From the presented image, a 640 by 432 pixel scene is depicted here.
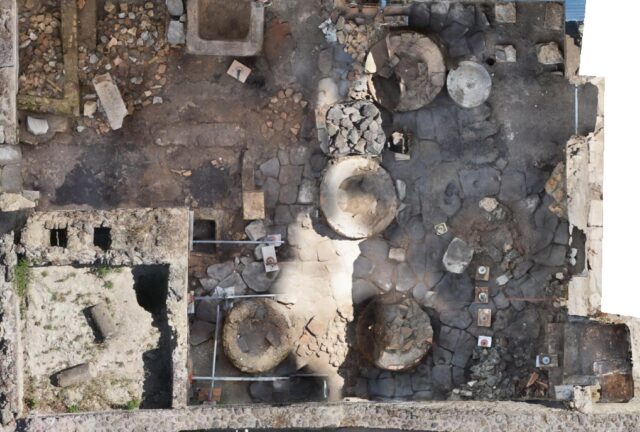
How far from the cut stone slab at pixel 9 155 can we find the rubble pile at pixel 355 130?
317cm

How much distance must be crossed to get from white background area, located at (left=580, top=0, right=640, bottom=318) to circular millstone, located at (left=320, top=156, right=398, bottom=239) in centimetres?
231

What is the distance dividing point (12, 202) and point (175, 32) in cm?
266

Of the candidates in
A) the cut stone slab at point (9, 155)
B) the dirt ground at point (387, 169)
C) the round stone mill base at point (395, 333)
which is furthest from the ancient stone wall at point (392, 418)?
the cut stone slab at point (9, 155)

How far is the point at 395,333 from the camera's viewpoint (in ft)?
37.9

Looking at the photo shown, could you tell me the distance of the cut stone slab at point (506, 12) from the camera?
1170cm

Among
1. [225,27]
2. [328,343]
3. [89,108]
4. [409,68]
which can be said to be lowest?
[328,343]

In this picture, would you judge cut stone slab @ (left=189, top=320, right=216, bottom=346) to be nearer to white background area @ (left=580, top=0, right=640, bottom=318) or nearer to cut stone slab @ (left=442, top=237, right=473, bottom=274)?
cut stone slab @ (left=442, top=237, right=473, bottom=274)

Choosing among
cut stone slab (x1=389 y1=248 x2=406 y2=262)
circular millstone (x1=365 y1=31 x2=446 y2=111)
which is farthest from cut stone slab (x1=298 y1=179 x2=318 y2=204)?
circular millstone (x1=365 y1=31 x2=446 y2=111)

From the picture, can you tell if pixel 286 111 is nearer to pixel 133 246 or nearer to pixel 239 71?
pixel 239 71

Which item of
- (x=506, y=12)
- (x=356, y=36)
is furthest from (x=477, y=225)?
(x=356, y=36)

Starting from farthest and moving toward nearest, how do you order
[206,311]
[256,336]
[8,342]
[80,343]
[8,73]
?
[206,311]
[256,336]
[8,73]
[80,343]
[8,342]

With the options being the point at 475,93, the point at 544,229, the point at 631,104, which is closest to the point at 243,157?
the point at 475,93

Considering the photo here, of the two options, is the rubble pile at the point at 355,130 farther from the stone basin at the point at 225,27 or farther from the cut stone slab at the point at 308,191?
the stone basin at the point at 225,27

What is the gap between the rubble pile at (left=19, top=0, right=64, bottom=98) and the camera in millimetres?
11516
